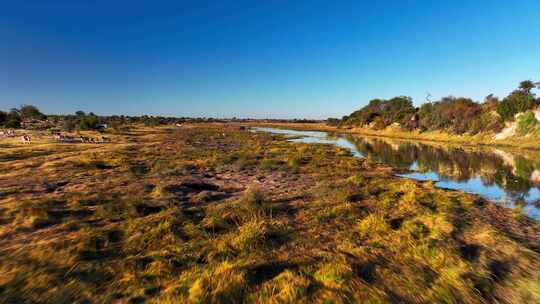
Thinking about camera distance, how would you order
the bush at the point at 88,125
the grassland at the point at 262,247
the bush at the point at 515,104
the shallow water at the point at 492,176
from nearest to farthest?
the grassland at the point at 262,247, the shallow water at the point at 492,176, the bush at the point at 515,104, the bush at the point at 88,125

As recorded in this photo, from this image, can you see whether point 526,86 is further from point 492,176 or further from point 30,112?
point 30,112

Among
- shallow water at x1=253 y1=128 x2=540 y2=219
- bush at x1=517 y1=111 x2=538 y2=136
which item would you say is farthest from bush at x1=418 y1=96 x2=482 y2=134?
shallow water at x1=253 y1=128 x2=540 y2=219

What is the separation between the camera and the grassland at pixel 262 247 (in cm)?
431

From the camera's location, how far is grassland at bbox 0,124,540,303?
4.31 m

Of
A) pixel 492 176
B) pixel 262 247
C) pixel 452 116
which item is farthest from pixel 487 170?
pixel 452 116

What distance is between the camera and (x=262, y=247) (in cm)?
593

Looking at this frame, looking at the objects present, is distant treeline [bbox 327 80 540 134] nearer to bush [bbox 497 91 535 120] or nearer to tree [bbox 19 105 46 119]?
bush [bbox 497 91 535 120]

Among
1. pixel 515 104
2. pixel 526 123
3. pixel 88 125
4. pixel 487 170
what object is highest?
pixel 515 104

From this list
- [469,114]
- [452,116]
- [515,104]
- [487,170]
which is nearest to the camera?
[487,170]

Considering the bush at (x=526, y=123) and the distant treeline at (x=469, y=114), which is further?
the distant treeline at (x=469, y=114)

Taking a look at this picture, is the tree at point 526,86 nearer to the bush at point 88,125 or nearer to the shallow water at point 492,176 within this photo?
the shallow water at point 492,176

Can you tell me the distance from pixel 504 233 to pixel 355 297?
5991mm

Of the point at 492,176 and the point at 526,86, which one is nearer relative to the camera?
the point at 492,176

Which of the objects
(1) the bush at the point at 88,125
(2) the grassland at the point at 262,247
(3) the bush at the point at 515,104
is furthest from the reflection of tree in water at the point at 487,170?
(1) the bush at the point at 88,125
